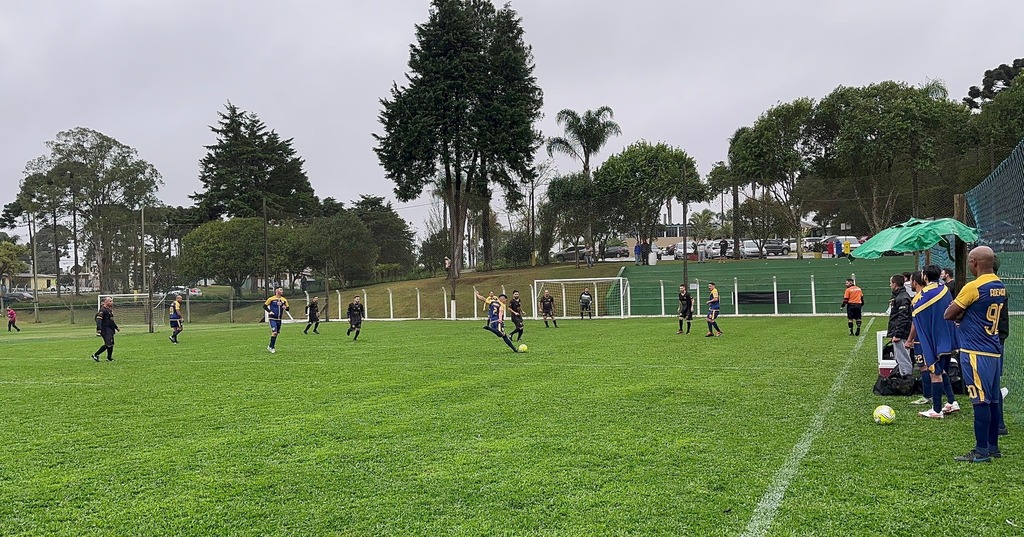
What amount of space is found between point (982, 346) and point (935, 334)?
199 centimetres

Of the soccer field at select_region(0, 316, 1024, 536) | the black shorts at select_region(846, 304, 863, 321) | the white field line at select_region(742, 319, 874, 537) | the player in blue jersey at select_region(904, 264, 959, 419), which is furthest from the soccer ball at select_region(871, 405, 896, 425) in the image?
the black shorts at select_region(846, 304, 863, 321)

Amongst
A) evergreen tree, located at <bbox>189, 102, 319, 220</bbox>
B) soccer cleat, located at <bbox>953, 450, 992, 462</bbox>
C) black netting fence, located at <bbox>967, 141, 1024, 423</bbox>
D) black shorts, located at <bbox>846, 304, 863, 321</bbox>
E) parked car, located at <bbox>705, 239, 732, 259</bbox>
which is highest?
evergreen tree, located at <bbox>189, 102, 319, 220</bbox>

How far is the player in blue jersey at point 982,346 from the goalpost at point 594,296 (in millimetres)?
29201

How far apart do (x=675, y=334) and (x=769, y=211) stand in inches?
1201

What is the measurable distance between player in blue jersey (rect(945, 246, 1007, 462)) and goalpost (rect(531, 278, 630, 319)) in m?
29.2

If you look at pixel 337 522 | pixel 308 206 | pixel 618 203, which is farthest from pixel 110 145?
pixel 337 522

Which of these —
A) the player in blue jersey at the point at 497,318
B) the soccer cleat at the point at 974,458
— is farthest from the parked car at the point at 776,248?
the soccer cleat at the point at 974,458

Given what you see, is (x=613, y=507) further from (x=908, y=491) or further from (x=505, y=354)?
(x=505, y=354)

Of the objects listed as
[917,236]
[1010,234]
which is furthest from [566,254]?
[1010,234]

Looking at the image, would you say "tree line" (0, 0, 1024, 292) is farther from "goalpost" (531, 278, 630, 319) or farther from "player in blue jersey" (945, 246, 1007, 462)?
"player in blue jersey" (945, 246, 1007, 462)

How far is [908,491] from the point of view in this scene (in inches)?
207

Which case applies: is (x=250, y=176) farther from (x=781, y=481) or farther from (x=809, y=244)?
(x=781, y=481)

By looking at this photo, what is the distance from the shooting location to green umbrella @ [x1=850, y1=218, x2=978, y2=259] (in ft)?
35.1

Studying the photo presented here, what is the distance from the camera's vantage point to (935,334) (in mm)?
8047
